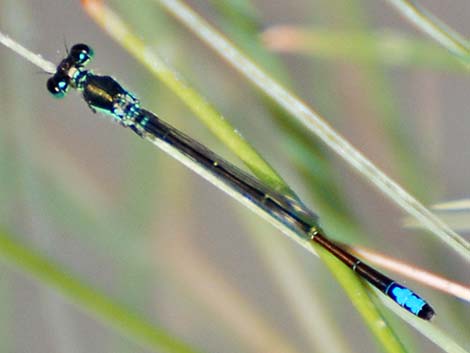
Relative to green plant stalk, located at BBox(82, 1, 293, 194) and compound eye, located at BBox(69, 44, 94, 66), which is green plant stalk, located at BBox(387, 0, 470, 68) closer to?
green plant stalk, located at BBox(82, 1, 293, 194)

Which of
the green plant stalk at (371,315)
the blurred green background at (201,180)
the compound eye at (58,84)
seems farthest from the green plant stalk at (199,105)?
the blurred green background at (201,180)

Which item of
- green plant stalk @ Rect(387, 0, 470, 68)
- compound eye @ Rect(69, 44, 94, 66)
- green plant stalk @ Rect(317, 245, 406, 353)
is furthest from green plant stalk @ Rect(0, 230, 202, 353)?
green plant stalk @ Rect(387, 0, 470, 68)

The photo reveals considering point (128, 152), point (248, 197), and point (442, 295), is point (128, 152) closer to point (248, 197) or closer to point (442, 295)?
point (248, 197)

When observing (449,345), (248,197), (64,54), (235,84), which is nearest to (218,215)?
(235,84)

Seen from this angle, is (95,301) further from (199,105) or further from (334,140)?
(334,140)

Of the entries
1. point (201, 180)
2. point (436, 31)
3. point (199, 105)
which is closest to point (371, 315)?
point (199, 105)

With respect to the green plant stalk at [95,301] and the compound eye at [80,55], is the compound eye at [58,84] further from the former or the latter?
the green plant stalk at [95,301]
